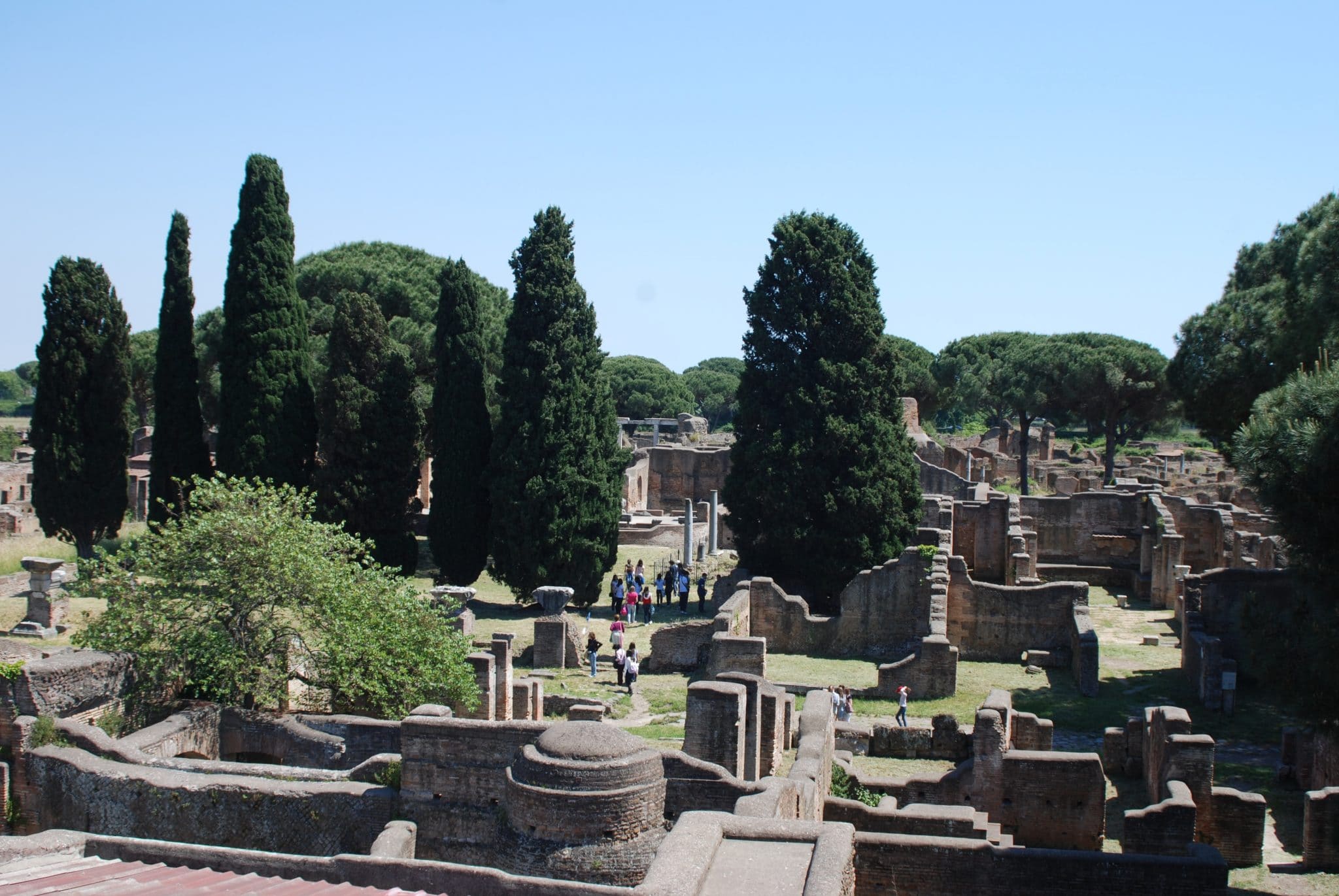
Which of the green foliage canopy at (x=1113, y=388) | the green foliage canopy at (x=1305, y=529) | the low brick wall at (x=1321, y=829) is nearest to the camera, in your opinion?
the green foliage canopy at (x=1305, y=529)

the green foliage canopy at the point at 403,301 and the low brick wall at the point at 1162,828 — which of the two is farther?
the green foliage canopy at the point at 403,301

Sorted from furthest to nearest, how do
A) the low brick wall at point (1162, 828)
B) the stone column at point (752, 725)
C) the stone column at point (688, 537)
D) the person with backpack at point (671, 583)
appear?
the stone column at point (688, 537), the person with backpack at point (671, 583), the stone column at point (752, 725), the low brick wall at point (1162, 828)

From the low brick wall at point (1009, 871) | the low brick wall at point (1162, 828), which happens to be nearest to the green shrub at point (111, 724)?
the low brick wall at point (1009, 871)

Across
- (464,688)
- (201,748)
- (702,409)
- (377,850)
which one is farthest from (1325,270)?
(702,409)

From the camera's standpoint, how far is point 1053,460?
68062 millimetres

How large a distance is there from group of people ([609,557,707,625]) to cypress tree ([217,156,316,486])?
32.4 ft

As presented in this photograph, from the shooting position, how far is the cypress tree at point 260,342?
116ft

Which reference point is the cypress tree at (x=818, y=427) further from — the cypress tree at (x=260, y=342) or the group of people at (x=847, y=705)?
the cypress tree at (x=260, y=342)

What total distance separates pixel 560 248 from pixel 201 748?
18.1m

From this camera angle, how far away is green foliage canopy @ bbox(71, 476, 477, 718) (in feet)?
65.2

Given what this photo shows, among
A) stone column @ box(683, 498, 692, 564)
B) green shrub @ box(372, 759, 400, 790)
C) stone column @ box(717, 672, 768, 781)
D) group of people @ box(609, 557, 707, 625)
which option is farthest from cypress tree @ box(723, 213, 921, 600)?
green shrub @ box(372, 759, 400, 790)

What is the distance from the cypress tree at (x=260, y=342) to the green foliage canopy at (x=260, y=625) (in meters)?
14.3

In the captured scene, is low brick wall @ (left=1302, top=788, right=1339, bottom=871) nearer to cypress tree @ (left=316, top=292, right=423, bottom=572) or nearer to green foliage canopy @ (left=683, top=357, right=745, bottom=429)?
cypress tree @ (left=316, top=292, right=423, bottom=572)

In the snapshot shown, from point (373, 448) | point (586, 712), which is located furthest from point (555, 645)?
point (373, 448)
